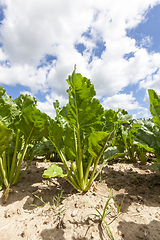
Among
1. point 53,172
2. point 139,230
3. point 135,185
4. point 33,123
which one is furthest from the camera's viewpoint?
point 135,185

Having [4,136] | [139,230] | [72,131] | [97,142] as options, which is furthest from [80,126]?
[139,230]

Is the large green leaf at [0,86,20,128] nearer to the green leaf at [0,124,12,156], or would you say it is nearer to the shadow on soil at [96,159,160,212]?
the green leaf at [0,124,12,156]

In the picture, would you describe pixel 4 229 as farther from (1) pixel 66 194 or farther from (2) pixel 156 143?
(2) pixel 156 143

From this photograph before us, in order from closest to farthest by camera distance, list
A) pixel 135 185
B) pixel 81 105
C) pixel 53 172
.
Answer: pixel 53 172, pixel 81 105, pixel 135 185

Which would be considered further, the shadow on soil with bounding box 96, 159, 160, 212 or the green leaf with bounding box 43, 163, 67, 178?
the shadow on soil with bounding box 96, 159, 160, 212

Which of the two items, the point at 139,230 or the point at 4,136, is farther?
the point at 4,136

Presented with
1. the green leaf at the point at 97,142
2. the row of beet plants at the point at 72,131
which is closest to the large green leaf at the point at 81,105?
the row of beet plants at the point at 72,131

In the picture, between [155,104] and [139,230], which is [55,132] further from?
[155,104]

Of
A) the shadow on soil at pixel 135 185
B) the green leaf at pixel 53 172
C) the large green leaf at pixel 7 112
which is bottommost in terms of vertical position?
the shadow on soil at pixel 135 185

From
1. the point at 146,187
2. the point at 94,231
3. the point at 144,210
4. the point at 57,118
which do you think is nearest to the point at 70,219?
the point at 94,231

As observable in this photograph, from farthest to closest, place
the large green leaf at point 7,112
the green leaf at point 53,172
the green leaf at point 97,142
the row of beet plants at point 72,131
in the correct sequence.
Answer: the large green leaf at point 7,112 → the row of beet plants at point 72,131 → the green leaf at point 97,142 → the green leaf at point 53,172

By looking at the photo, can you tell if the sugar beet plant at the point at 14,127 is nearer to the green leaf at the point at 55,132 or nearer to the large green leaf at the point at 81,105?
the green leaf at the point at 55,132

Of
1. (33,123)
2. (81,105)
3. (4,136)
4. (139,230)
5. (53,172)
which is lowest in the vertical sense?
(139,230)

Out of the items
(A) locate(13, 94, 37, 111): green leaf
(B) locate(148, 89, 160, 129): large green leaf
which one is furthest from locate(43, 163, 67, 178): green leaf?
(B) locate(148, 89, 160, 129): large green leaf
